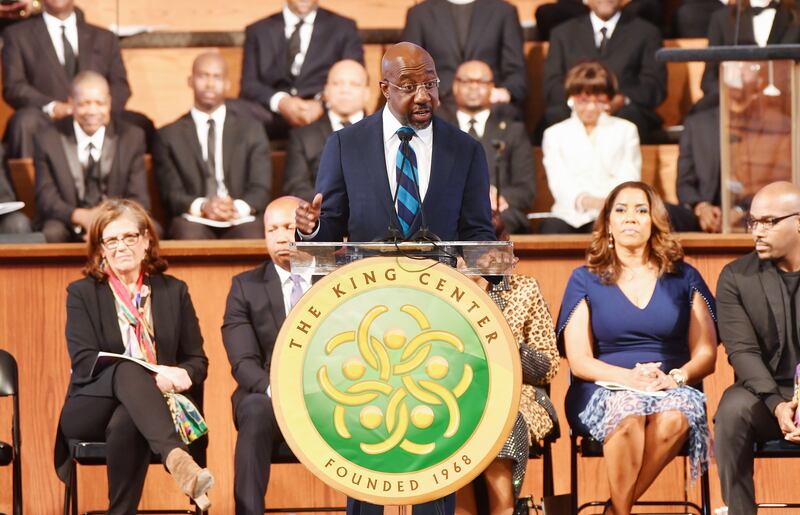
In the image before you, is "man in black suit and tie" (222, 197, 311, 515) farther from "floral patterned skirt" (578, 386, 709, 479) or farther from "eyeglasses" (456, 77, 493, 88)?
"eyeglasses" (456, 77, 493, 88)

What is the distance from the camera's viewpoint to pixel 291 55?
6.21 meters

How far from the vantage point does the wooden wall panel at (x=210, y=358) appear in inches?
181

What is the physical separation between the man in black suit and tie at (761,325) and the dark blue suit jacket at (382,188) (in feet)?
4.25

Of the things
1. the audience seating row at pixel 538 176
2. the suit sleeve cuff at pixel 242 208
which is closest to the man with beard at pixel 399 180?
the suit sleeve cuff at pixel 242 208

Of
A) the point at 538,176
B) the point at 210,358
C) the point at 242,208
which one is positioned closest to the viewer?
the point at 210,358

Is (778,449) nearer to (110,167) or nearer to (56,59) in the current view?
(110,167)

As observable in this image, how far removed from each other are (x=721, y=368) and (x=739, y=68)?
1.12 meters

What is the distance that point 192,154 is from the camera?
5.68m

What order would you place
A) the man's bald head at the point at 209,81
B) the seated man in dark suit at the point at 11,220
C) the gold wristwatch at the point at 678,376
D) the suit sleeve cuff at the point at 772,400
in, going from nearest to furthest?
the suit sleeve cuff at the point at 772,400
the gold wristwatch at the point at 678,376
the seated man in dark suit at the point at 11,220
the man's bald head at the point at 209,81

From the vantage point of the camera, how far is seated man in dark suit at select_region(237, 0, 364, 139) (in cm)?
610

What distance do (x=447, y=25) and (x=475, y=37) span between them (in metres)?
0.15

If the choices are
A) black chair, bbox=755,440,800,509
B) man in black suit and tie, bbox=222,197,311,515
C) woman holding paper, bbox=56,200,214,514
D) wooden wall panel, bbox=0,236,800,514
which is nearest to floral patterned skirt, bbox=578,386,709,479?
black chair, bbox=755,440,800,509

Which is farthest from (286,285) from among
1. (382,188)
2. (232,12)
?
(232,12)

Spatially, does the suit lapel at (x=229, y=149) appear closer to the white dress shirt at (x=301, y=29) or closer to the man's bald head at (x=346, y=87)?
the man's bald head at (x=346, y=87)
